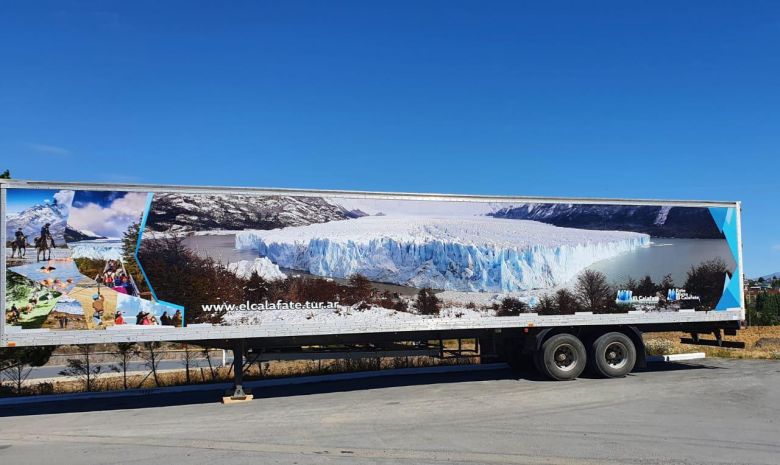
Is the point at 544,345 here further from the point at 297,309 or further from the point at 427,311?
the point at 297,309

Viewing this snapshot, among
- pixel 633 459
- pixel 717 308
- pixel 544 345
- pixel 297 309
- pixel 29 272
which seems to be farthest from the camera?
pixel 717 308

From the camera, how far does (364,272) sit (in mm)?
12164

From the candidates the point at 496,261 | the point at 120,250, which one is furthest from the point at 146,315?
the point at 496,261

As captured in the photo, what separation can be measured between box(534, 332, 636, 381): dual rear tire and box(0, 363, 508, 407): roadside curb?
7.82 ft

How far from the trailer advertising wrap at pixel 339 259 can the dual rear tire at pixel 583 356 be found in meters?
0.65

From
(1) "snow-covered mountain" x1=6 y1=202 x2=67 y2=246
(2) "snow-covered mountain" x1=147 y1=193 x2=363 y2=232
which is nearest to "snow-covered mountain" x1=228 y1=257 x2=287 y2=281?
(2) "snow-covered mountain" x1=147 y1=193 x2=363 y2=232

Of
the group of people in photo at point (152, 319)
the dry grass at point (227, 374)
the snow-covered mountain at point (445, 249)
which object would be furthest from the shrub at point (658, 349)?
the group of people in photo at point (152, 319)

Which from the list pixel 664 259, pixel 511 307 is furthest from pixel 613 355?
pixel 511 307

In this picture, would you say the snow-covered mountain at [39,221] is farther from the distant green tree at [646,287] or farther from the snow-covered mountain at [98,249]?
the distant green tree at [646,287]

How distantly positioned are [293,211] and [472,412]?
4.78 m

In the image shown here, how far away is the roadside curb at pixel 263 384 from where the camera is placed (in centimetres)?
1277

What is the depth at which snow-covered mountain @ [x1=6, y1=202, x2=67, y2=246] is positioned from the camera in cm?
1042

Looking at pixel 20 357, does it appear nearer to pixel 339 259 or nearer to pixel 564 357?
pixel 339 259

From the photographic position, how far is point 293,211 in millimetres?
11906
